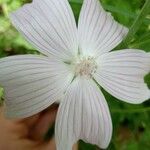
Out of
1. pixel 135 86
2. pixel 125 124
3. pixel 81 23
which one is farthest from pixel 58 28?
pixel 125 124

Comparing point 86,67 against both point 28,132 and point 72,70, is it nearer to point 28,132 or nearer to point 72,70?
point 72,70

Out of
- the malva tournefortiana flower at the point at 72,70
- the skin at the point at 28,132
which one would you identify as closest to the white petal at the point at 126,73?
the malva tournefortiana flower at the point at 72,70

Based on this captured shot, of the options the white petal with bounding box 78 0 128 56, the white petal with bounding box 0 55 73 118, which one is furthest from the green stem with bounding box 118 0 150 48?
the white petal with bounding box 0 55 73 118

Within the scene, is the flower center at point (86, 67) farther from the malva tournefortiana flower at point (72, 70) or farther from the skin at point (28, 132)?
the skin at point (28, 132)

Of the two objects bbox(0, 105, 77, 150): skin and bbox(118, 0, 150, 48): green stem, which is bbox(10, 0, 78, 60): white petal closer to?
bbox(118, 0, 150, 48): green stem

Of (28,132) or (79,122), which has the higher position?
(79,122)

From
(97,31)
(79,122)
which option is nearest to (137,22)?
(97,31)
